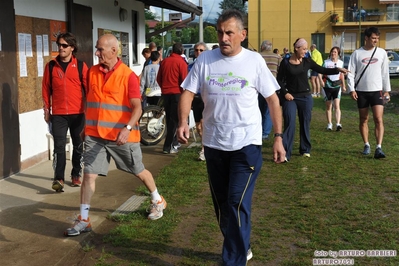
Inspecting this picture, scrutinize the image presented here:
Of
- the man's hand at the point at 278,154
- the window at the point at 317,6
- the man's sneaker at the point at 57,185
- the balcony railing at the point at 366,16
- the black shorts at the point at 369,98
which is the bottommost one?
Answer: the man's sneaker at the point at 57,185

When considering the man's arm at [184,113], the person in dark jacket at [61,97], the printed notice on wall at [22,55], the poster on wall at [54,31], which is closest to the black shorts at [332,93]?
the poster on wall at [54,31]

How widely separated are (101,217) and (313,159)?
437 centimetres

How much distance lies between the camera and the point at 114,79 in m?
5.48

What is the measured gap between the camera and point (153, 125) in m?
11.3

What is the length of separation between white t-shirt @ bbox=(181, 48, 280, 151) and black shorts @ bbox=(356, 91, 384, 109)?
5115 millimetres

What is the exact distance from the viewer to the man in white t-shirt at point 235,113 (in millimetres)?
4352

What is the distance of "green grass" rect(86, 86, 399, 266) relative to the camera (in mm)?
5043

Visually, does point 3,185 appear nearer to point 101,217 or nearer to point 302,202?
point 101,217

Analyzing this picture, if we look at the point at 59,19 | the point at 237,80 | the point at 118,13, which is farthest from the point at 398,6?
the point at 237,80

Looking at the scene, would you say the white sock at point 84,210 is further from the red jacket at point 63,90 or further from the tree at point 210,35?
the tree at point 210,35

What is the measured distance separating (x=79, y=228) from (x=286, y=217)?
216 centimetres

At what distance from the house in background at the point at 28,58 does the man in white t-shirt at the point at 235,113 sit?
4.16m

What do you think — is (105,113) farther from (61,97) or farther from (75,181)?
(75,181)

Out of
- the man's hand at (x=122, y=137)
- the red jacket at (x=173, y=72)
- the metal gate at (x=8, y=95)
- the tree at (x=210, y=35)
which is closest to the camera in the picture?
the man's hand at (x=122, y=137)
